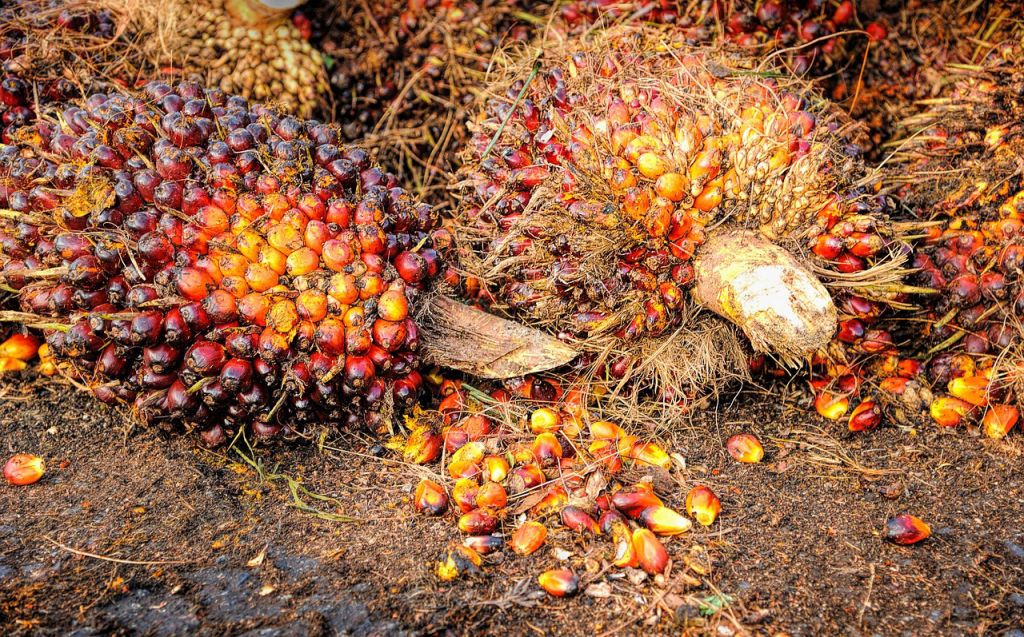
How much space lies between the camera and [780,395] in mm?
2748

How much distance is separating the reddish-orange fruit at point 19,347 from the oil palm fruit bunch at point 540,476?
1474mm

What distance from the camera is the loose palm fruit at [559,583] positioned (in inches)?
72.2

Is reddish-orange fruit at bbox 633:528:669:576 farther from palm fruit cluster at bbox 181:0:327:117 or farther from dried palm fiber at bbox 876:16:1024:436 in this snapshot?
palm fruit cluster at bbox 181:0:327:117

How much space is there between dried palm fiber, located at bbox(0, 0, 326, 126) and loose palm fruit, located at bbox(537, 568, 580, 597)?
7.58 ft

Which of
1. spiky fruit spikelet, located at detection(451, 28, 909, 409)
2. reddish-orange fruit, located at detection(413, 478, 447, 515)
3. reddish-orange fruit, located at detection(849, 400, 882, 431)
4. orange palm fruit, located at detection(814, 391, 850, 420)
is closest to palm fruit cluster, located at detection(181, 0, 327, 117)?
spiky fruit spikelet, located at detection(451, 28, 909, 409)

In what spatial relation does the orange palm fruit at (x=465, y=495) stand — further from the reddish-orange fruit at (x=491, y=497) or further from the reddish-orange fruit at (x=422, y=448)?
the reddish-orange fruit at (x=422, y=448)

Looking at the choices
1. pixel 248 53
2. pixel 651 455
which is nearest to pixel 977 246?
pixel 651 455

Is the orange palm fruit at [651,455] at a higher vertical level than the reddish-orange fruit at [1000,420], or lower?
lower

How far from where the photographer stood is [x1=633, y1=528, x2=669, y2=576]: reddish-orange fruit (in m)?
1.90

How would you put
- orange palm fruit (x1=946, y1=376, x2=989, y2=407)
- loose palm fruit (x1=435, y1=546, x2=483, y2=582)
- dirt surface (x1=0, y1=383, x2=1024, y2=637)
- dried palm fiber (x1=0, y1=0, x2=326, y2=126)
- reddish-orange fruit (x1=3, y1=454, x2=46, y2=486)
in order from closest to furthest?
dirt surface (x1=0, y1=383, x2=1024, y2=637)
loose palm fruit (x1=435, y1=546, x2=483, y2=582)
reddish-orange fruit (x1=3, y1=454, x2=46, y2=486)
orange palm fruit (x1=946, y1=376, x2=989, y2=407)
dried palm fiber (x1=0, y1=0, x2=326, y2=126)

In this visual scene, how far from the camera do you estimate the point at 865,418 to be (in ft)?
8.25

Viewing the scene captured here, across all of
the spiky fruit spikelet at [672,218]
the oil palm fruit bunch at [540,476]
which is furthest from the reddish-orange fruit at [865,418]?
the oil palm fruit bunch at [540,476]

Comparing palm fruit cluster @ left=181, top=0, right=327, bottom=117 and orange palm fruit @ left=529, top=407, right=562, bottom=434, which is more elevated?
palm fruit cluster @ left=181, top=0, right=327, bottom=117

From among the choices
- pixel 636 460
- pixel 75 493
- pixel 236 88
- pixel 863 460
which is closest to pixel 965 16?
pixel 863 460
